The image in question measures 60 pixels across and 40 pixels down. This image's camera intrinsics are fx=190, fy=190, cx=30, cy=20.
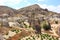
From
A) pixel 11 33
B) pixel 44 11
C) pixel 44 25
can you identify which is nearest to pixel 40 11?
pixel 44 11

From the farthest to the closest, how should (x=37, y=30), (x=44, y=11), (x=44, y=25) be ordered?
1. (x=44, y=11)
2. (x=44, y=25)
3. (x=37, y=30)

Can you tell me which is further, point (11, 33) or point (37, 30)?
point (37, 30)

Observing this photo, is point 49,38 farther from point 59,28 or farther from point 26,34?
point 59,28

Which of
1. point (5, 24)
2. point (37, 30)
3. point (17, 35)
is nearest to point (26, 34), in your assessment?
point (17, 35)

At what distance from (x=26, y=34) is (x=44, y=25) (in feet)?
61.4

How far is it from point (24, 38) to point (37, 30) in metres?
14.4

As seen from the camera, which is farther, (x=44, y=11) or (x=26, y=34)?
(x=44, y=11)

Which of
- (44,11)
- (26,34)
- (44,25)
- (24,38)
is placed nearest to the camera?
(24,38)

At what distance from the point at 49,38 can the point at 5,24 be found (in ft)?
61.9

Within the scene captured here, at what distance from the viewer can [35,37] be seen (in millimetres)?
39906

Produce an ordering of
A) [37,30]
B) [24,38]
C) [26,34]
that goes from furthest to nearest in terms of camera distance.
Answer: [37,30] < [26,34] < [24,38]

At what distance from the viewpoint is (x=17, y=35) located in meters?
40.7

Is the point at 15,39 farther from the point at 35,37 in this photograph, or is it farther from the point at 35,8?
the point at 35,8

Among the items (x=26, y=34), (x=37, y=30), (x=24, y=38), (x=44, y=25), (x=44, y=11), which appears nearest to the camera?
(x=24, y=38)
